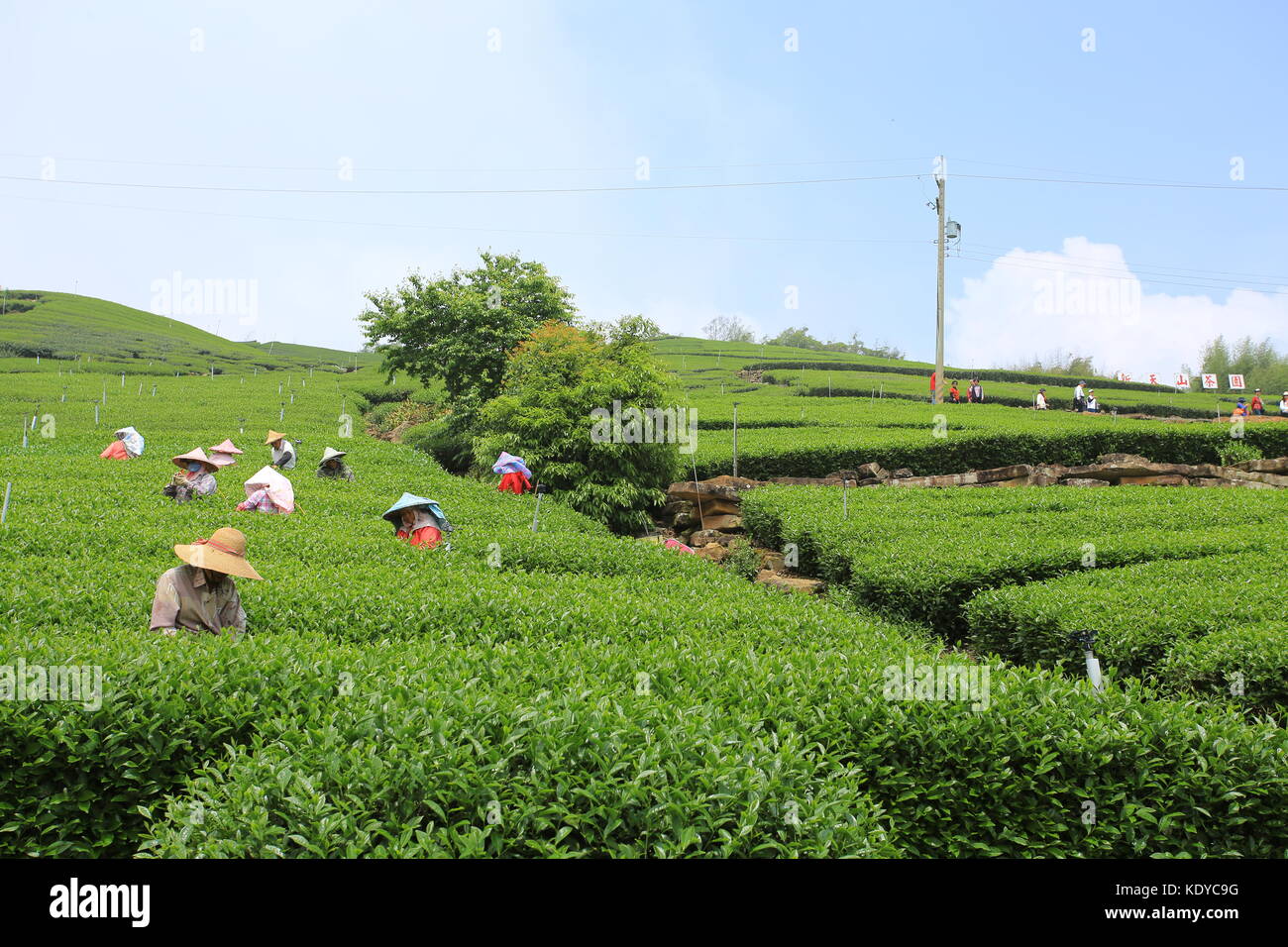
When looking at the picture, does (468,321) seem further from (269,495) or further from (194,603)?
(194,603)

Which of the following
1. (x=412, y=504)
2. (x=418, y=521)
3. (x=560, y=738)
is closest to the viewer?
(x=560, y=738)

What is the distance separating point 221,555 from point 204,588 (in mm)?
417

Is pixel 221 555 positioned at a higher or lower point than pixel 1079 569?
higher

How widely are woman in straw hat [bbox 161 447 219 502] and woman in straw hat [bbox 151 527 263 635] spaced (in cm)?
717

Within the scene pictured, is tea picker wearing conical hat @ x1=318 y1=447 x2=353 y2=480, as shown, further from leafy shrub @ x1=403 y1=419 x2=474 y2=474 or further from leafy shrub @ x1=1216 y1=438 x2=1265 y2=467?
leafy shrub @ x1=1216 y1=438 x2=1265 y2=467

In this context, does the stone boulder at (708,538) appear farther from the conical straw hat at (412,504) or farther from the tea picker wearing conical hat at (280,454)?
the tea picker wearing conical hat at (280,454)

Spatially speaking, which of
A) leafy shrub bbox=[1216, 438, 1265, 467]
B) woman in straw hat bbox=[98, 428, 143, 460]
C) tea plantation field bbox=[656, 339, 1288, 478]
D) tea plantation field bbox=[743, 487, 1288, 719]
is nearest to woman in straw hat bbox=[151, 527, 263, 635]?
tea plantation field bbox=[743, 487, 1288, 719]

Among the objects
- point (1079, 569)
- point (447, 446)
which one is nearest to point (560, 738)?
point (1079, 569)

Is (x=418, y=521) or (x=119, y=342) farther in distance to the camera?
(x=119, y=342)

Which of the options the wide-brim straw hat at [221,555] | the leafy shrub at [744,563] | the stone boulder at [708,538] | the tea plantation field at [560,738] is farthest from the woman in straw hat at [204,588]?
the stone boulder at [708,538]

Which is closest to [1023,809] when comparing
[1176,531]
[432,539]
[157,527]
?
[432,539]

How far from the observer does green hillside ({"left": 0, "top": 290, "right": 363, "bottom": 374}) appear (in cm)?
5384

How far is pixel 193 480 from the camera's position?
42.3ft
